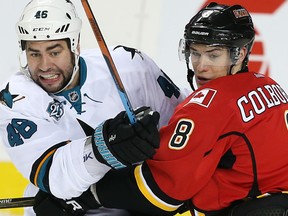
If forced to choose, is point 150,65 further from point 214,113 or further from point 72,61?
point 214,113

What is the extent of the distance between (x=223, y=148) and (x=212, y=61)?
1.04 feet

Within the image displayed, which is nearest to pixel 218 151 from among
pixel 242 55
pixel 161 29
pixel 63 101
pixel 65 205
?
pixel 242 55

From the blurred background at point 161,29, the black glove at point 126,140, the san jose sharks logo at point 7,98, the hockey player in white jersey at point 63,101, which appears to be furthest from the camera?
the blurred background at point 161,29

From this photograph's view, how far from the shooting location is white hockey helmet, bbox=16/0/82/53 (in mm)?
2510

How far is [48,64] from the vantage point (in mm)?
2537

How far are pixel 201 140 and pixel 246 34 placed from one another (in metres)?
0.43

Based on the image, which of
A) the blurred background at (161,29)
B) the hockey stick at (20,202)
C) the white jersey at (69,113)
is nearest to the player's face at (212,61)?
the white jersey at (69,113)

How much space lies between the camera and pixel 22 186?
11.1 ft

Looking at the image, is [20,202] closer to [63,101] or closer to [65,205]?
[65,205]

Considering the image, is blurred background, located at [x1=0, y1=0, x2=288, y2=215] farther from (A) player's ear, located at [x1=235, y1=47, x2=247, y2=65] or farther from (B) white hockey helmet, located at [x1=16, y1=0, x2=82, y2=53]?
(A) player's ear, located at [x1=235, y1=47, x2=247, y2=65]

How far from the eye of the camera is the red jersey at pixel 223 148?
6.95ft

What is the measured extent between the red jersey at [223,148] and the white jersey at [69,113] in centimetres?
23

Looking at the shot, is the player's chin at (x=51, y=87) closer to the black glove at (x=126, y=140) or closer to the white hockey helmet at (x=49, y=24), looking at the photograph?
the white hockey helmet at (x=49, y=24)

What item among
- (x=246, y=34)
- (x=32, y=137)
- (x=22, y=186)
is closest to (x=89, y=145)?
(x=32, y=137)
